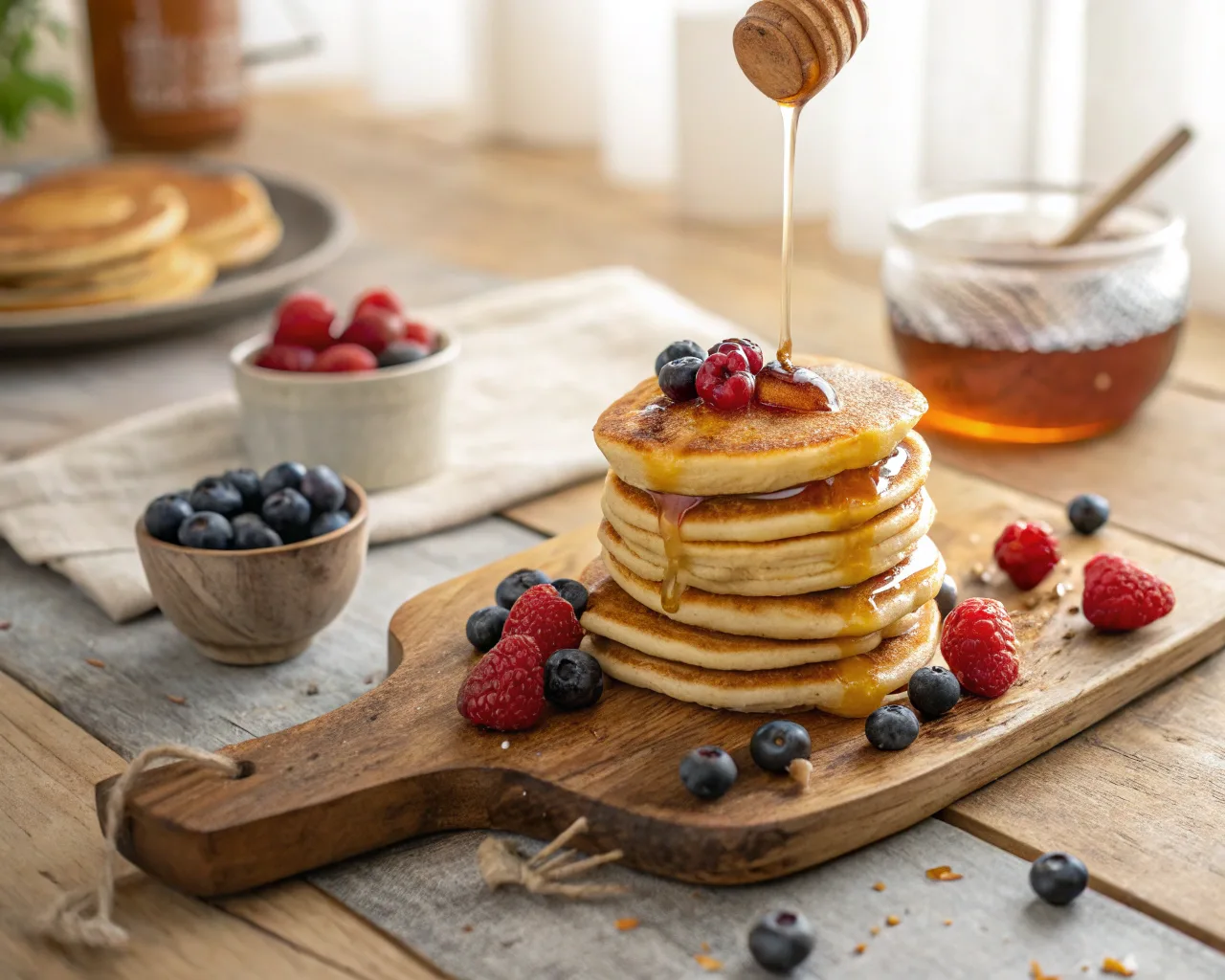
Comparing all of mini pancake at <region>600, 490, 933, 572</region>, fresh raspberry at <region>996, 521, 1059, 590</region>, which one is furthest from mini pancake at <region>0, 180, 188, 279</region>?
fresh raspberry at <region>996, 521, 1059, 590</region>

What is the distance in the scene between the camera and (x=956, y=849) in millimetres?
1204

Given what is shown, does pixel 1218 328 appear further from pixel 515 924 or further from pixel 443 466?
pixel 515 924

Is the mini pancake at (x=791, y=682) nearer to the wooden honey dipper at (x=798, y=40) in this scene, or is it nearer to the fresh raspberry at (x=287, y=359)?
the wooden honey dipper at (x=798, y=40)

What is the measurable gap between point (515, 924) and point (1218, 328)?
1.83m

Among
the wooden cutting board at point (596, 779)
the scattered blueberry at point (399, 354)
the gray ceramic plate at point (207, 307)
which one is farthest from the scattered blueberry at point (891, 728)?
the gray ceramic plate at point (207, 307)

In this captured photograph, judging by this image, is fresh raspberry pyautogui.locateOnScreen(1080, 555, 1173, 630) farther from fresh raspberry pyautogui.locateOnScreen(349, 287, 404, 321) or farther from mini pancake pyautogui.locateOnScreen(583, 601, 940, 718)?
fresh raspberry pyautogui.locateOnScreen(349, 287, 404, 321)

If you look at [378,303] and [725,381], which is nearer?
[725,381]

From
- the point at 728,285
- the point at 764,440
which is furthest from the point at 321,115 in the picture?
the point at 764,440

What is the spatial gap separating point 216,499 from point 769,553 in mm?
580

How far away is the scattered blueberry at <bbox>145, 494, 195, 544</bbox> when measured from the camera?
58.1 inches

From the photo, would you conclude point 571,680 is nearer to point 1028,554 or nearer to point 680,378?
point 680,378

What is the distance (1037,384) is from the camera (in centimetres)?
196

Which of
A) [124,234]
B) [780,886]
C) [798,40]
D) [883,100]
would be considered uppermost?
[798,40]

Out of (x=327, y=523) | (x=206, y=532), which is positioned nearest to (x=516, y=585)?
(x=327, y=523)
